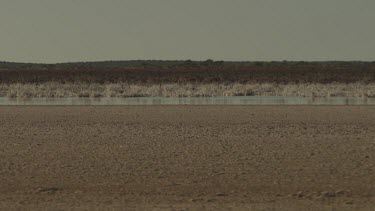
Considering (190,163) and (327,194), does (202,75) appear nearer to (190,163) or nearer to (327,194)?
(190,163)

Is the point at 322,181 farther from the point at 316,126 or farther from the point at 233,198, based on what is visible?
the point at 316,126

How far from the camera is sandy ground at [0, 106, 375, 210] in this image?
10.3m

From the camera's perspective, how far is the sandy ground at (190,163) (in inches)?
404

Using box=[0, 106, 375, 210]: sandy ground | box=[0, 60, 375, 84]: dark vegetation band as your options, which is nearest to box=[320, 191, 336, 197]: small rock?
box=[0, 106, 375, 210]: sandy ground

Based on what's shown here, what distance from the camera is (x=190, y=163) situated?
1318 centimetres

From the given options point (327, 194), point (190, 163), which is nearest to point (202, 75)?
point (190, 163)

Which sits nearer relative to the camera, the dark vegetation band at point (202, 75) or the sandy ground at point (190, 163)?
the sandy ground at point (190, 163)

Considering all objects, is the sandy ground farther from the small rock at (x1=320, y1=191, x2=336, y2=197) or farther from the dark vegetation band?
the dark vegetation band

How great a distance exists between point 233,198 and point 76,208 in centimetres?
212

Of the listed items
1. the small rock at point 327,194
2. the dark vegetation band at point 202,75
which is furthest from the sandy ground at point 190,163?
the dark vegetation band at point 202,75

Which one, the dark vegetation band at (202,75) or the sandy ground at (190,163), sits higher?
the dark vegetation band at (202,75)

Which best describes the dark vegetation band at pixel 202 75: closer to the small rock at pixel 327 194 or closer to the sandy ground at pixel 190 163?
the sandy ground at pixel 190 163

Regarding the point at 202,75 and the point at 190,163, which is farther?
the point at 202,75

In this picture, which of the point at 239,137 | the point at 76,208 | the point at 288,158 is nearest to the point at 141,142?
the point at 239,137
